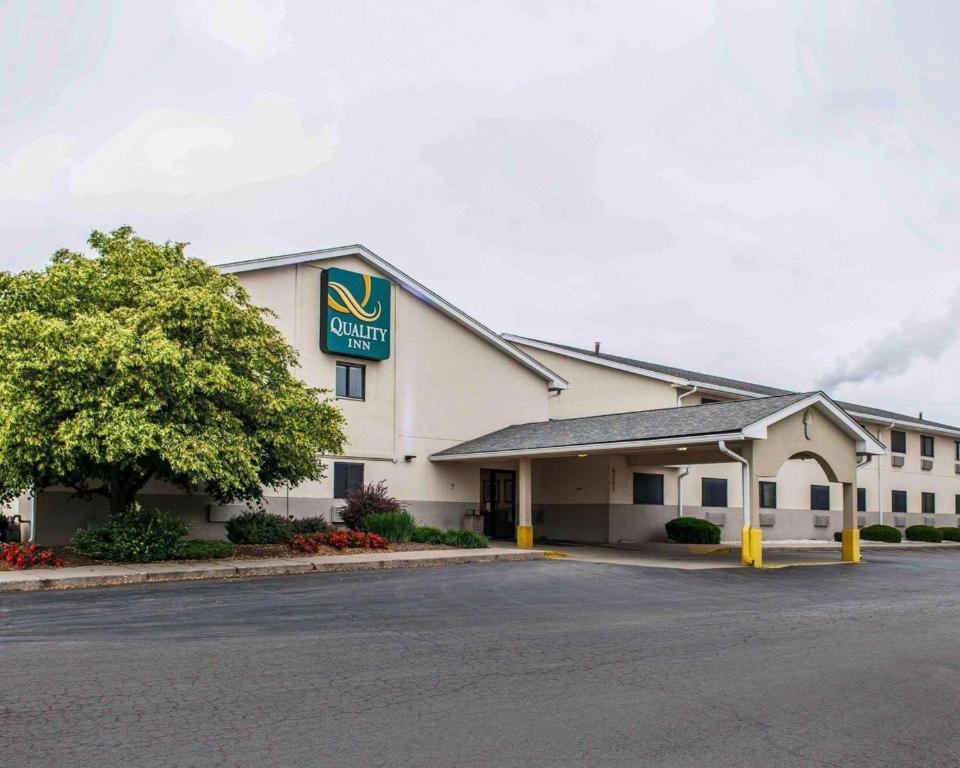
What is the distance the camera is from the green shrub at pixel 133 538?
16.2 metres

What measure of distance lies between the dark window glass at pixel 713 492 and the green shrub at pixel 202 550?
18318 mm

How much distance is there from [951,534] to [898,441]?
14.7ft

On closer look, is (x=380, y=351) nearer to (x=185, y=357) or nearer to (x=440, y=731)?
(x=185, y=357)

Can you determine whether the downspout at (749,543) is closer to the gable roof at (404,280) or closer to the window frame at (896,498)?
the gable roof at (404,280)

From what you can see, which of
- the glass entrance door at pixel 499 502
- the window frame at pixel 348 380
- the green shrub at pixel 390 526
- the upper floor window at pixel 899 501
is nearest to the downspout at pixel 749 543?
the green shrub at pixel 390 526

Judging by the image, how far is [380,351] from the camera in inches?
998

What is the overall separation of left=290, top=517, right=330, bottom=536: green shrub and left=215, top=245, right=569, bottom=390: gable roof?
5955 mm

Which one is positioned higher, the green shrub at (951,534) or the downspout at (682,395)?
the downspout at (682,395)

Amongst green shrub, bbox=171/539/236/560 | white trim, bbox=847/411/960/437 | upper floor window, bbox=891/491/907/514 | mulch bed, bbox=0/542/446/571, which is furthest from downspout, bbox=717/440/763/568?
upper floor window, bbox=891/491/907/514

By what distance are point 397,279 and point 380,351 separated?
2.28m

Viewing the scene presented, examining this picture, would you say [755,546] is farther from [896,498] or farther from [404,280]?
[896,498]

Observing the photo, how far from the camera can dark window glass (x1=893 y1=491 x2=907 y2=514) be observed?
4064 centimetres

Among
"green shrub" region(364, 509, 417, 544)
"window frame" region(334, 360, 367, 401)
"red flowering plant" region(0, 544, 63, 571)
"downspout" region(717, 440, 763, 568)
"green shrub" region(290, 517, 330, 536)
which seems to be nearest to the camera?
"red flowering plant" region(0, 544, 63, 571)

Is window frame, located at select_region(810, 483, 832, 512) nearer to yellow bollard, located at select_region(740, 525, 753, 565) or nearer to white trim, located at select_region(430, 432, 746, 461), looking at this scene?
white trim, located at select_region(430, 432, 746, 461)
